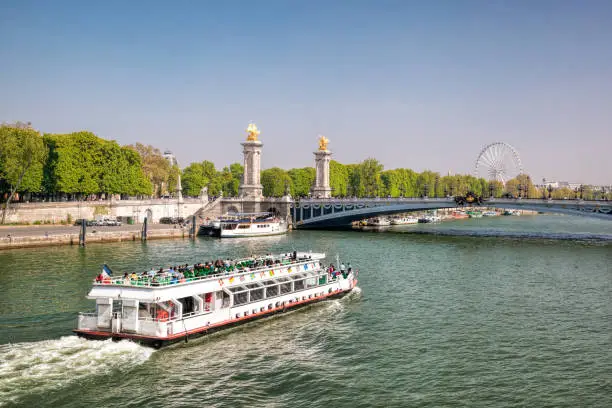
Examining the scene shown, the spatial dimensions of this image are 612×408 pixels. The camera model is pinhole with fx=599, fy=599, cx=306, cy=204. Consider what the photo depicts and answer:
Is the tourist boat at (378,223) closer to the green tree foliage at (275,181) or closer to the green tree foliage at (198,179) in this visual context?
the green tree foliage at (275,181)

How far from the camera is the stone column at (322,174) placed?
130 meters

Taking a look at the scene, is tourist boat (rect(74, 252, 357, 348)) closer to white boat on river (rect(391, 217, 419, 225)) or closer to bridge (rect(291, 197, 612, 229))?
bridge (rect(291, 197, 612, 229))

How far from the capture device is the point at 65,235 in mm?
66438

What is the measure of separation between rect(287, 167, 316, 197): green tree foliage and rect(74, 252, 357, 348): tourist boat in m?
106

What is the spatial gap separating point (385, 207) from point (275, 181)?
49.0 meters

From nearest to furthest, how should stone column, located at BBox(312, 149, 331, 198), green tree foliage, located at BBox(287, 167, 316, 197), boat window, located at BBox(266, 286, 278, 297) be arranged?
boat window, located at BBox(266, 286, 278, 297) < stone column, located at BBox(312, 149, 331, 198) < green tree foliage, located at BBox(287, 167, 316, 197)

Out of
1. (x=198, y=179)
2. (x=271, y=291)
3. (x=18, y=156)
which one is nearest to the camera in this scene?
(x=271, y=291)

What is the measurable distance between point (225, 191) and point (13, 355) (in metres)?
122

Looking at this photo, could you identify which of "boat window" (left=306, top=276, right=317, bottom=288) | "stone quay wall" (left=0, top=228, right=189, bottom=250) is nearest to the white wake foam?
"boat window" (left=306, top=276, right=317, bottom=288)

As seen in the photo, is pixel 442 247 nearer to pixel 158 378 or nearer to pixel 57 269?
pixel 57 269

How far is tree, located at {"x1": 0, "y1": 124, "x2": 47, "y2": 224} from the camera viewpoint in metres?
71.1

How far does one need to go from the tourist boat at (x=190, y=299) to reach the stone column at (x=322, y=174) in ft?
302

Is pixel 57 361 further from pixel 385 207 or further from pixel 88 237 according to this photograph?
pixel 385 207

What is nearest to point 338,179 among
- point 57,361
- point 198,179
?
point 198,179
